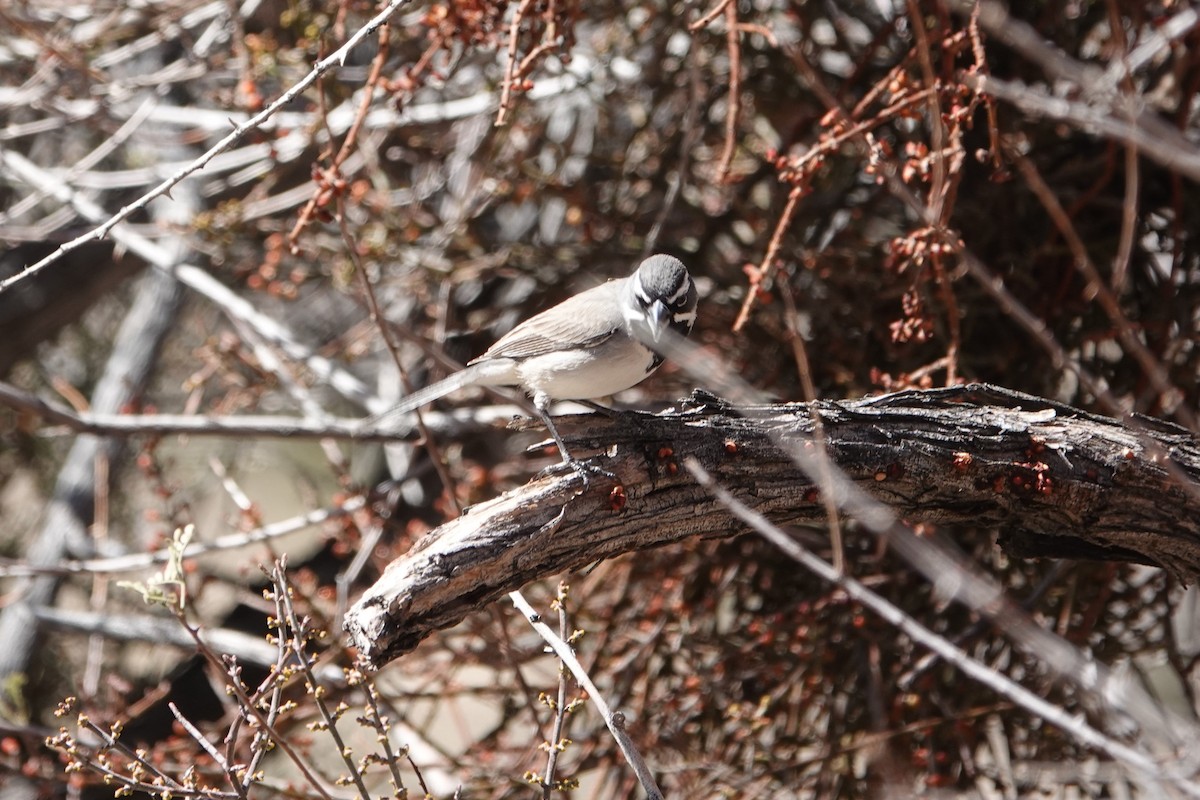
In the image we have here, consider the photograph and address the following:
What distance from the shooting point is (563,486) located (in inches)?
83.8

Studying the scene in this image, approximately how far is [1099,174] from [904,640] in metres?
1.47

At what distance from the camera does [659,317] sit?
2734 mm

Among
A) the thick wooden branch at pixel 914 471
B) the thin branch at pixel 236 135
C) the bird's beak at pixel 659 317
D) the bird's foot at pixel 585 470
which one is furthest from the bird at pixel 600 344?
the thin branch at pixel 236 135

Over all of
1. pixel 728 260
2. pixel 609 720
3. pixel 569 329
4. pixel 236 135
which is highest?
pixel 728 260

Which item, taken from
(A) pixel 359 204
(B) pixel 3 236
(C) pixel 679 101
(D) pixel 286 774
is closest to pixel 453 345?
(A) pixel 359 204

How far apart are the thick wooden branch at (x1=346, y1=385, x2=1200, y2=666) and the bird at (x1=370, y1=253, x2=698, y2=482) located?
0.43 metres

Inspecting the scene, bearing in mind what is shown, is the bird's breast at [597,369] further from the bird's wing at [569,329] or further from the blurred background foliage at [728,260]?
the blurred background foliage at [728,260]

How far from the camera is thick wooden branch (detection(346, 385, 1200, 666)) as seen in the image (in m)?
2.25

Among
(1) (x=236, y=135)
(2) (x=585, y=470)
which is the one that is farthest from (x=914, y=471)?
(1) (x=236, y=135)

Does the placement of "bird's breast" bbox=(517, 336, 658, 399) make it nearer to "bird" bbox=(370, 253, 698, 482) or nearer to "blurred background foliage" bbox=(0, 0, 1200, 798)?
"bird" bbox=(370, 253, 698, 482)

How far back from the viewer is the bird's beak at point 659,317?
2676mm

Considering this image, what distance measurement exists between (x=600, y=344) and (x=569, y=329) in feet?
0.41

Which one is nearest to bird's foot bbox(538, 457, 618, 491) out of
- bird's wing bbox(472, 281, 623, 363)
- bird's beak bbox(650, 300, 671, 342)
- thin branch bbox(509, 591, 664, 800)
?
thin branch bbox(509, 591, 664, 800)

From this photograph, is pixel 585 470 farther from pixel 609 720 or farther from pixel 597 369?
pixel 597 369
